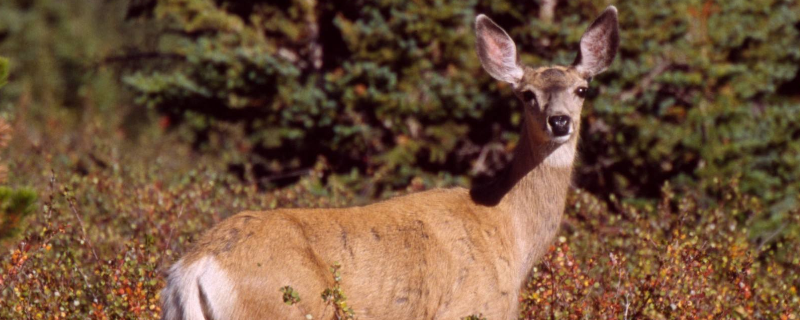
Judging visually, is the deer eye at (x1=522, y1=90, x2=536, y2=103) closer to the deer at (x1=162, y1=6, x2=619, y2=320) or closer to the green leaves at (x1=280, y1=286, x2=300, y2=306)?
the deer at (x1=162, y1=6, x2=619, y2=320)

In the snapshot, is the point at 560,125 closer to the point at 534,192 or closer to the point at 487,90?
the point at 534,192

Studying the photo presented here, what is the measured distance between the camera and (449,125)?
10469mm

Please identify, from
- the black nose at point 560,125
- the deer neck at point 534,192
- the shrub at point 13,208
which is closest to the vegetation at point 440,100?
the deer neck at point 534,192

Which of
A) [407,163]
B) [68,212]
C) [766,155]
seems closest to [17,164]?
[68,212]

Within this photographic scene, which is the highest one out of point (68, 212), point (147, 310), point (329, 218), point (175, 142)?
point (329, 218)

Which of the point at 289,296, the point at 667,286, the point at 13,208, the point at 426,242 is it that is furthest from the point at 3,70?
the point at 667,286

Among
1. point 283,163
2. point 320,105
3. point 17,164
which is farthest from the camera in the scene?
point 283,163

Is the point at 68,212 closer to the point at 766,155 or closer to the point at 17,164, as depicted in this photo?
the point at 17,164

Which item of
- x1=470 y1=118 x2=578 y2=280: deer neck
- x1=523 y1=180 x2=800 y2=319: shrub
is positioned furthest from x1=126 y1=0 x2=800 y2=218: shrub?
x1=470 y1=118 x2=578 y2=280: deer neck

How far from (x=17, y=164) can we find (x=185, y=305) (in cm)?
543

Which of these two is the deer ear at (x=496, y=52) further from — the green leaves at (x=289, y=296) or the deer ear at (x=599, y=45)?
the green leaves at (x=289, y=296)

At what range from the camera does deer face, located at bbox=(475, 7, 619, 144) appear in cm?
607

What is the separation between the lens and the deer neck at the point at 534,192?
6109 mm

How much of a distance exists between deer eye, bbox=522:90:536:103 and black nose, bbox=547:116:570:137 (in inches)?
13.3
